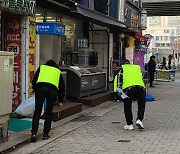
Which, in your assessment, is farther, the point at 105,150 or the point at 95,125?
the point at 95,125

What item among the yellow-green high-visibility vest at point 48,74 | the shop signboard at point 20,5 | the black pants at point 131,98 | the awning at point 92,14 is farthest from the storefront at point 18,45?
the black pants at point 131,98

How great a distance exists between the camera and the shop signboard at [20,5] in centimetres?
894

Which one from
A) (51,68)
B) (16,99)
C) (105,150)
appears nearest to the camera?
(105,150)

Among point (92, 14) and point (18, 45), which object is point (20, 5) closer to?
point (18, 45)

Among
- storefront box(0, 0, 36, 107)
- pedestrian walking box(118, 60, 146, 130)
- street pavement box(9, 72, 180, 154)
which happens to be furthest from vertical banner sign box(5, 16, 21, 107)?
pedestrian walking box(118, 60, 146, 130)

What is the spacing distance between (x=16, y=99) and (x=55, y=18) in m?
4.47

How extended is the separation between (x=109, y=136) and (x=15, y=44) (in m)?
3.85

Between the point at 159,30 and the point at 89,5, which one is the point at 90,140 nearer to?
the point at 89,5

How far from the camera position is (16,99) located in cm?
1041

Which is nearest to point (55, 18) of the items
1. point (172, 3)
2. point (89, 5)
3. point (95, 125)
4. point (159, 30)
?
point (89, 5)

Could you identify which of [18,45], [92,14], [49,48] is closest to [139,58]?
[92,14]

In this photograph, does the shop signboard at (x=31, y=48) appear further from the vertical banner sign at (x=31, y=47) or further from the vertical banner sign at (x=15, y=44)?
the vertical banner sign at (x=15, y=44)

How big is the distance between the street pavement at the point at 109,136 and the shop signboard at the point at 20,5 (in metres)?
3.01

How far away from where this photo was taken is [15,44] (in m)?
10.4
